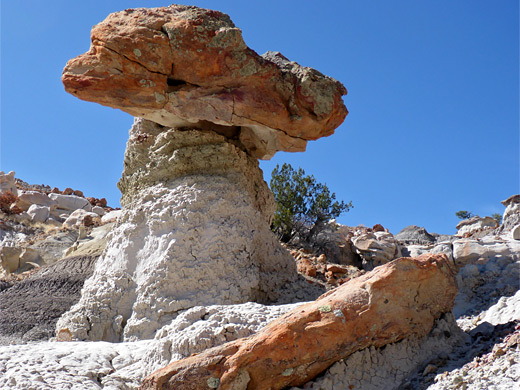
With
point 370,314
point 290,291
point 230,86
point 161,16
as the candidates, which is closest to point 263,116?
point 230,86

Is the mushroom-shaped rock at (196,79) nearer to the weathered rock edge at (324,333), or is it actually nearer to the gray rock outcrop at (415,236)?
the weathered rock edge at (324,333)

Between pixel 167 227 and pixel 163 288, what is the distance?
2.54 feet

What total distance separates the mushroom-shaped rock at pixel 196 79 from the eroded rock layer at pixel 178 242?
1.68 feet

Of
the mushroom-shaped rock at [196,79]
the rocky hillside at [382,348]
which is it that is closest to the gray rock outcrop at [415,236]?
the rocky hillside at [382,348]

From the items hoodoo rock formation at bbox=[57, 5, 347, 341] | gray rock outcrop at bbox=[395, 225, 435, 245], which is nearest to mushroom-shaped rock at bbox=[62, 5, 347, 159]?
hoodoo rock formation at bbox=[57, 5, 347, 341]

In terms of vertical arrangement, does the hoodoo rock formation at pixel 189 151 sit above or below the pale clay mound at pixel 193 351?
above

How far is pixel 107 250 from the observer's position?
7191 mm

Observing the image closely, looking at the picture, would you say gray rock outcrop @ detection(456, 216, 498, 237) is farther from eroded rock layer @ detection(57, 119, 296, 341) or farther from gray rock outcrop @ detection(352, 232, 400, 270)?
eroded rock layer @ detection(57, 119, 296, 341)

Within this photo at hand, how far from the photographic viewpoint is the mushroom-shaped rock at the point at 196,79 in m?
6.65

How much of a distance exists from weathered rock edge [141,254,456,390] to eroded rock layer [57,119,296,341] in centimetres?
202

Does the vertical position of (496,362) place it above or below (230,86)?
below

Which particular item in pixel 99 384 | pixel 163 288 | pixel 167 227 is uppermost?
pixel 167 227

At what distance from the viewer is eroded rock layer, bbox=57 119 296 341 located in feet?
20.5

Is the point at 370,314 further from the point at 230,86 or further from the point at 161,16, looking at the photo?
the point at 161,16
